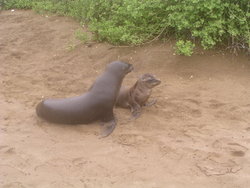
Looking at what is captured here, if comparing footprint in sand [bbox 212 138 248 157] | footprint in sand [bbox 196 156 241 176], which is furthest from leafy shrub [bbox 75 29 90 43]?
footprint in sand [bbox 196 156 241 176]

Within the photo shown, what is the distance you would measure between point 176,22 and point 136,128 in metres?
2.18

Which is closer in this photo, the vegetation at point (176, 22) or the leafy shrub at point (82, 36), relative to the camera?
the vegetation at point (176, 22)

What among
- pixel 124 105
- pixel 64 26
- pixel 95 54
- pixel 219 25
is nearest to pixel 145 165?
pixel 124 105

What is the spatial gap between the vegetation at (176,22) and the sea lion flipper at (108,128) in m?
1.92

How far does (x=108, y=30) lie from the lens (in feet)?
24.1

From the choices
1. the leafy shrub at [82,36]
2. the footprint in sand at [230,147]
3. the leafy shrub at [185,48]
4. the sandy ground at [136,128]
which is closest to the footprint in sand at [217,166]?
the sandy ground at [136,128]

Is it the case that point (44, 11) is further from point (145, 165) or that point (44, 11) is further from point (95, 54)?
point (145, 165)

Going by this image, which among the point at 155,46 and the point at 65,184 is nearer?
the point at 65,184

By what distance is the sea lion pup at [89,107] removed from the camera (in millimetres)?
5207

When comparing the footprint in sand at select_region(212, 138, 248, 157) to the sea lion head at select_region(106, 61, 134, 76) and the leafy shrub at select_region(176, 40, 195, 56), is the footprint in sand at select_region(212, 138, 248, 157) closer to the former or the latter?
the sea lion head at select_region(106, 61, 134, 76)

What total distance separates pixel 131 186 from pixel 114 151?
690 mm

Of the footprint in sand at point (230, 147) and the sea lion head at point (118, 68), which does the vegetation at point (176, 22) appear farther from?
the footprint in sand at point (230, 147)

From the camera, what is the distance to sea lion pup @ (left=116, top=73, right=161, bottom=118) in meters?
5.57

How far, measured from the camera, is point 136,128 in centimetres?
512
